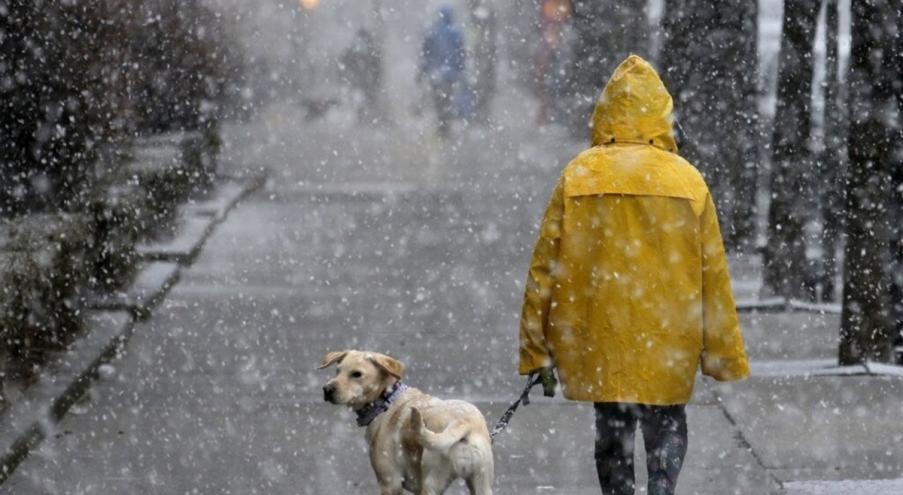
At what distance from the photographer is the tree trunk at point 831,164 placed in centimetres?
1218

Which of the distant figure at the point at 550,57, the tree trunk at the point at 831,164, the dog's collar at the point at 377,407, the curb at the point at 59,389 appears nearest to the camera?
the dog's collar at the point at 377,407

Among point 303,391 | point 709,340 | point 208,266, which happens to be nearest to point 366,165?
point 208,266

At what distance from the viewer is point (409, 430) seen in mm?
5625

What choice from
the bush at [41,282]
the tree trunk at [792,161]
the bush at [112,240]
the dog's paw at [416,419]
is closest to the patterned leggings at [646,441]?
the dog's paw at [416,419]

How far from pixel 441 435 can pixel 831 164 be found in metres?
8.16

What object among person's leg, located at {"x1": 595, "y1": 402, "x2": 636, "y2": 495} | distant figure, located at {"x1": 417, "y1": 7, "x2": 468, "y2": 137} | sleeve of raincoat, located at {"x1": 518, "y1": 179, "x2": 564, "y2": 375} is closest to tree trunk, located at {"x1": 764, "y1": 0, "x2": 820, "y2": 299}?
person's leg, located at {"x1": 595, "y1": 402, "x2": 636, "y2": 495}

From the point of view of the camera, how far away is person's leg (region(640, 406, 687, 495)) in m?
5.84

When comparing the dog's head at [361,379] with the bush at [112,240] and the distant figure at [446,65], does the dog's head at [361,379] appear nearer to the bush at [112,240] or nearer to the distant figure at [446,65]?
the bush at [112,240]

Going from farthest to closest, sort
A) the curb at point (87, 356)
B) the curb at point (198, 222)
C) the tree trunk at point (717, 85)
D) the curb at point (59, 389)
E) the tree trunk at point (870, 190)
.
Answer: the curb at point (198, 222), the tree trunk at point (717, 85), the tree trunk at point (870, 190), the curb at point (87, 356), the curb at point (59, 389)

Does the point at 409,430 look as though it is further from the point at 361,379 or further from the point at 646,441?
the point at 646,441

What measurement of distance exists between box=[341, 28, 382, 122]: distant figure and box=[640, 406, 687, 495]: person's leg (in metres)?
25.3

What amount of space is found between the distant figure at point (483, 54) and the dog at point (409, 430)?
2264cm

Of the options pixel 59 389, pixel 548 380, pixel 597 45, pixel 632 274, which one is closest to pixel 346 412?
pixel 59 389

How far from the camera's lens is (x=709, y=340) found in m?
5.71
